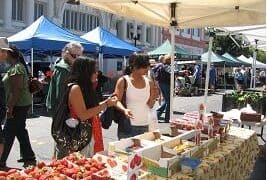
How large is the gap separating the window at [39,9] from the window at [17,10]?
56.5 inches

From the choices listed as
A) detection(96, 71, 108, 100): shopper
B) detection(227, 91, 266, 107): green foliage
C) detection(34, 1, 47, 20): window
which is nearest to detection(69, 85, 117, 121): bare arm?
detection(96, 71, 108, 100): shopper

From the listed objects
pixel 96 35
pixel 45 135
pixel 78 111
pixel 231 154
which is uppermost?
pixel 96 35

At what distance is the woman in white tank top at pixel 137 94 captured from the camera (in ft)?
16.4

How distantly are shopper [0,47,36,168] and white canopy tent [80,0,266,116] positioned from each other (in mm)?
1338

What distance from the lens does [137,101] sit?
5.04 meters

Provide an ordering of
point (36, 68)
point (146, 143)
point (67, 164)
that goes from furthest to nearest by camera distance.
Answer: point (36, 68) → point (146, 143) → point (67, 164)

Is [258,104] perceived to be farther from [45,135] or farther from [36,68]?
[36,68]

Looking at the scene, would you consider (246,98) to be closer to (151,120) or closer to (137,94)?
(151,120)

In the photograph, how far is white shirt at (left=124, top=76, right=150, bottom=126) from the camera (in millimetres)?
5012

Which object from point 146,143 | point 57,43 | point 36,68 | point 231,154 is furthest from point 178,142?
point 36,68

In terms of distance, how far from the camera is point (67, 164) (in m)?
3.53

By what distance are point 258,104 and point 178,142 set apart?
18.4ft

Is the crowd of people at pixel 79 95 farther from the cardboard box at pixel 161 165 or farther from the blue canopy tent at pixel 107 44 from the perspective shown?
the blue canopy tent at pixel 107 44

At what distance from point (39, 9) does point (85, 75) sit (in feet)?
100
